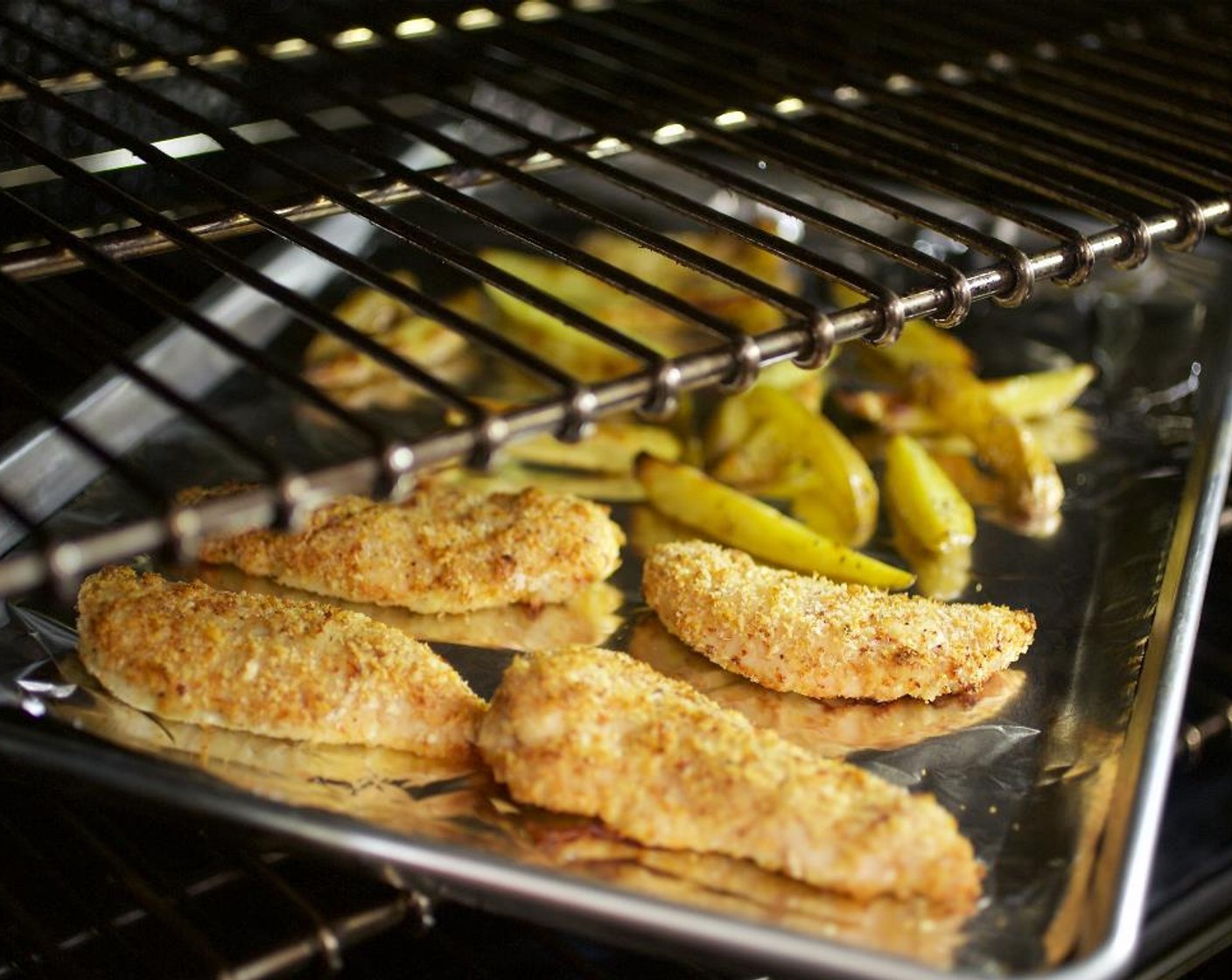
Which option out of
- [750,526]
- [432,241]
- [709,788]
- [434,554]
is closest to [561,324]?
[750,526]

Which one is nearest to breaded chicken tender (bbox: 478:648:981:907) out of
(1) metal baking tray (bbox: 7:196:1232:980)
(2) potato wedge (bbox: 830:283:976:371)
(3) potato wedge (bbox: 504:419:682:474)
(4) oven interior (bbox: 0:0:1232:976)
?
(1) metal baking tray (bbox: 7:196:1232:980)

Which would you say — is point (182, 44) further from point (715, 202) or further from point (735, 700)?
point (735, 700)

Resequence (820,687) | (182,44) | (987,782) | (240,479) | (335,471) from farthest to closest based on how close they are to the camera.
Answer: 1. (182,44)
2. (240,479)
3. (820,687)
4. (987,782)
5. (335,471)

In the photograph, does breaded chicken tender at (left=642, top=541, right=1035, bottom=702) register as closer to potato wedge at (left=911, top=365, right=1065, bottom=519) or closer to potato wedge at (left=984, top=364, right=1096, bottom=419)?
potato wedge at (left=911, top=365, right=1065, bottom=519)

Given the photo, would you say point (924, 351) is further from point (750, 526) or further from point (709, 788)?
point (709, 788)

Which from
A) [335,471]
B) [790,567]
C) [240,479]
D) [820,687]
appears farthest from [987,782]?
[240,479]

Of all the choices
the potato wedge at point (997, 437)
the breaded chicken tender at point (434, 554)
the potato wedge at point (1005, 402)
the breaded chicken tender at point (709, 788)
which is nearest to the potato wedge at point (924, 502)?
the potato wedge at point (997, 437)

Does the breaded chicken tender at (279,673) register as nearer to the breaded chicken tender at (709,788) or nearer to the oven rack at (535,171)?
the breaded chicken tender at (709,788)
